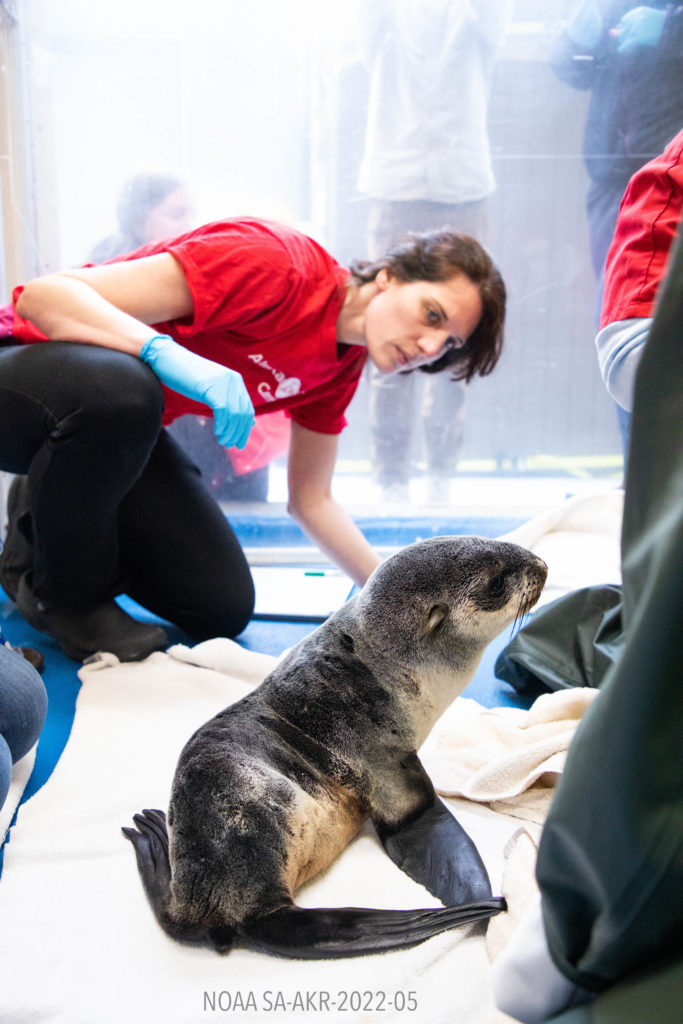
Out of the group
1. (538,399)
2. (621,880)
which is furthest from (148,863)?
(538,399)

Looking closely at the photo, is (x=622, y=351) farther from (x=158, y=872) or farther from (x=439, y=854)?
(x=158, y=872)

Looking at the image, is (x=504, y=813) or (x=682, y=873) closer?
(x=682, y=873)

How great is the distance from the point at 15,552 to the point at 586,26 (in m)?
2.70

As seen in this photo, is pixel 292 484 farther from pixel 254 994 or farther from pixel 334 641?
pixel 254 994

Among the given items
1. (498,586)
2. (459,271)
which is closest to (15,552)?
(459,271)

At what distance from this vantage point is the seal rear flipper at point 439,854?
46.4 inches

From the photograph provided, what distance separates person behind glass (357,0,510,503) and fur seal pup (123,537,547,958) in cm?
199

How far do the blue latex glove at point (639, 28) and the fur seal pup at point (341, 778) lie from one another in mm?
2530

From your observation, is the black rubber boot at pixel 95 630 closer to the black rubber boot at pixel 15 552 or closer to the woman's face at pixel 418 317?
the black rubber boot at pixel 15 552

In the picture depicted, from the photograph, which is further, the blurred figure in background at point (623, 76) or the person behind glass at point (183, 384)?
the blurred figure in background at point (623, 76)

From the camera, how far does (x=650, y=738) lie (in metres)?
0.47

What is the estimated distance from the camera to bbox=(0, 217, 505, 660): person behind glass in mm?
1818

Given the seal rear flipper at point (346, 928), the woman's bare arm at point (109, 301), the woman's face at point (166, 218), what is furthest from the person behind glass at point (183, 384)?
the woman's face at point (166, 218)

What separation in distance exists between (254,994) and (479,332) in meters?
1.58
